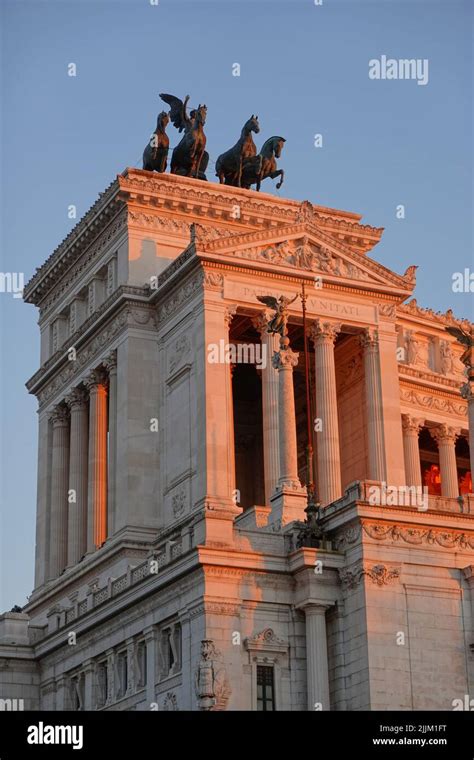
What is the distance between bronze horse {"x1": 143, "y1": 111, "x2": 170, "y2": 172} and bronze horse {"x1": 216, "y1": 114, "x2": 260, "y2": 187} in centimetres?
397

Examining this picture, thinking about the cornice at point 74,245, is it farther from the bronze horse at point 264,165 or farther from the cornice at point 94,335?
the bronze horse at point 264,165

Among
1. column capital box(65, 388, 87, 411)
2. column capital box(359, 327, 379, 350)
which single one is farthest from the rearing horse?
column capital box(359, 327, 379, 350)

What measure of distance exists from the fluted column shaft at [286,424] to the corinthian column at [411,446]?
88.8ft

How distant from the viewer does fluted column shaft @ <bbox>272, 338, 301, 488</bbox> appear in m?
66.2

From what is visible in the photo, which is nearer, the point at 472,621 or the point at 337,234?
the point at 472,621

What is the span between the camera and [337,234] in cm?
9531

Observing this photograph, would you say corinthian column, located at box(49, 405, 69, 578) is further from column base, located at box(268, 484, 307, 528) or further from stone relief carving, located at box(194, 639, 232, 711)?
stone relief carving, located at box(194, 639, 232, 711)

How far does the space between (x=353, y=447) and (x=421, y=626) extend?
27.6 metres

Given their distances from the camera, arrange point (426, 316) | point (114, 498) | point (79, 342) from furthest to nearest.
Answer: point (426, 316) < point (79, 342) < point (114, 498)

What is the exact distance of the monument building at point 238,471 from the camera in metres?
59.3
